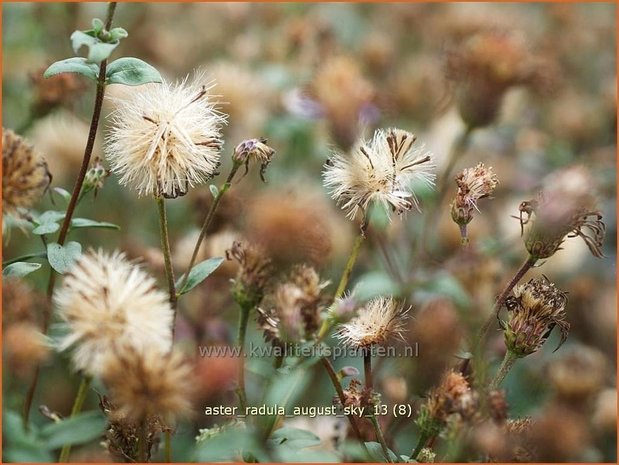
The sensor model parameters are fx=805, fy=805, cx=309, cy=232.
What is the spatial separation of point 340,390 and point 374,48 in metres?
1.18

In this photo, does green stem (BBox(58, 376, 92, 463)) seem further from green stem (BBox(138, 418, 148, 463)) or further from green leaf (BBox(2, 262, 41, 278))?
green leaf (BBox(2, 262, 41, 278))

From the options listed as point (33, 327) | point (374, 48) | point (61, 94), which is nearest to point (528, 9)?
point (374, 48)

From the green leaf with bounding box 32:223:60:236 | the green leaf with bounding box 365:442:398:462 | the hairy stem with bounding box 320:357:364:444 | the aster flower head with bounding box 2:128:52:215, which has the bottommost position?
the green leaf with bounding box 365:442:398:462

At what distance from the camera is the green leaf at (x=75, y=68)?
771 mm

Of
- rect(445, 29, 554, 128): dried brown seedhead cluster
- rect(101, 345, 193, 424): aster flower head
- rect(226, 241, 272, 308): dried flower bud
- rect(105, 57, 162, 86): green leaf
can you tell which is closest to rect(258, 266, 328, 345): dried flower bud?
rect(226, 241, 272, 308): dried flower bud

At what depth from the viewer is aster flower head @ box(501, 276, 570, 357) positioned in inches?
31.4

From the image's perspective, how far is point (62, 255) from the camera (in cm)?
81

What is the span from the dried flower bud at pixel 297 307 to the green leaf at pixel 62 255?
8.1 inches

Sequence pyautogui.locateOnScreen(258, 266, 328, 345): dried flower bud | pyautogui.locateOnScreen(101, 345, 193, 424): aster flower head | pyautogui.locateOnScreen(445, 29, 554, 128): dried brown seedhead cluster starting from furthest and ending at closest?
pyautogui.locateOnScreen(445, 29, 554, 128): dried brown seedhead cluster < pyautogui.locateOnScreen(258, 266, 328, 345): dried flower bud < pyautogui.locateOnScreen(101, 345, 193, 424): aster flower head

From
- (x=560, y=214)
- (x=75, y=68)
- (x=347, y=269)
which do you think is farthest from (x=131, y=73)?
(x=560, y=214)

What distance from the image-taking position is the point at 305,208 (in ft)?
2.69

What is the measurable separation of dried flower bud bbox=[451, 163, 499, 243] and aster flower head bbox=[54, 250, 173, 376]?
322 mm

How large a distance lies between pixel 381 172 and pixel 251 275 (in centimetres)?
18

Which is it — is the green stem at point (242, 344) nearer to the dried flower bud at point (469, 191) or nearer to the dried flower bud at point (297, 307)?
the dried flower bud at point (297, 307)
